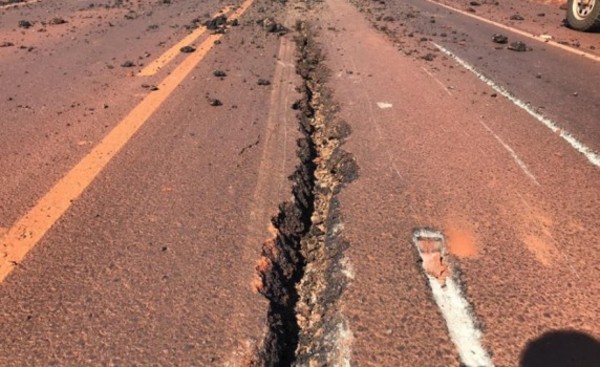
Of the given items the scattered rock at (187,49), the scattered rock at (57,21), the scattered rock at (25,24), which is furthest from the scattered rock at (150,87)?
the scattered rock at (57,21)

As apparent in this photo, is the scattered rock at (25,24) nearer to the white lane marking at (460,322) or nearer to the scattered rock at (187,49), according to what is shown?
the scattered rock at (187,49)

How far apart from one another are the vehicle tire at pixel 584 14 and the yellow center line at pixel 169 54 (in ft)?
20.8

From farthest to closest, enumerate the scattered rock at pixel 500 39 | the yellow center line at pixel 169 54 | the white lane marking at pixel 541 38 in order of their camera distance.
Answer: the scattered rock at pixel 500 39 → the white lane marking at pixel 541 38 → the yellow center line at pixel 169 54

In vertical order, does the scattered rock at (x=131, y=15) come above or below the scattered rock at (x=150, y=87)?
below

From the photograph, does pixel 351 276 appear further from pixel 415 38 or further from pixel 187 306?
pixel 415 38

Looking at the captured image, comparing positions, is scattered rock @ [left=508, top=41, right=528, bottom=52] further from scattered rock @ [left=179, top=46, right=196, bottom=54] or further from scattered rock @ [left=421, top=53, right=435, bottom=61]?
scattered rock @ [left=179, top=46, right=196, bottom=54]

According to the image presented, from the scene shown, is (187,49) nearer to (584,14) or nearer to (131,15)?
(131,15)

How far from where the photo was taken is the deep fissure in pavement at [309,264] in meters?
1.90

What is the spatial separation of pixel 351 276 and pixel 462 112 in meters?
2.67

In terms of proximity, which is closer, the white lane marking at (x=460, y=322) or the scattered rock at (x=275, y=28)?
the white lane marking at (x=460, y=322)

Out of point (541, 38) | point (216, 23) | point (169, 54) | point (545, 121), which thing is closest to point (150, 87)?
point (169, 54)

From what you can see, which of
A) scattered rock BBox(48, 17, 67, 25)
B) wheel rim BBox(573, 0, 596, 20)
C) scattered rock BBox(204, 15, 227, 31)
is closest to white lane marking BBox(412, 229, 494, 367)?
scattered rock BBox(204, 15, 227, 31)

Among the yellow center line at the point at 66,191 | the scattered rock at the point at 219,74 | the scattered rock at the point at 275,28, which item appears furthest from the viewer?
the scattered rock at the point at 275,28

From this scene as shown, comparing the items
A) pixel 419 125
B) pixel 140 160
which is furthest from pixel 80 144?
pixel 419 125
